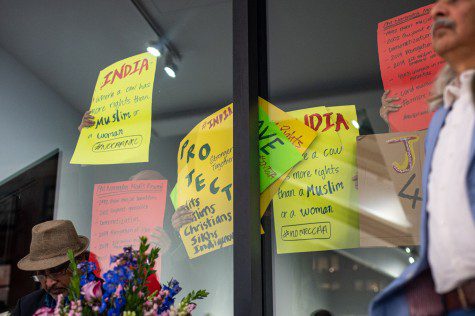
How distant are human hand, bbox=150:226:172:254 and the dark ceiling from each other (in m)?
0.52

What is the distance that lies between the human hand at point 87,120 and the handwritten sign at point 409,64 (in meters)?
1.33

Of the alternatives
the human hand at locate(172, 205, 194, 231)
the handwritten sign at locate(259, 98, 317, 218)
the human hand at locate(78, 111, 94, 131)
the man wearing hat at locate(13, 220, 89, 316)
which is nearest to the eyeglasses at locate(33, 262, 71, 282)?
the man wearing hat at locate(13, 220, 89, 316)

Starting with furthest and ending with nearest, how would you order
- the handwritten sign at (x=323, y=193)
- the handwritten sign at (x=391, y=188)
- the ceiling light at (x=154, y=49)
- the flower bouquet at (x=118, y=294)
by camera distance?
the ceiling light at (x=154, y=49) → the handwritten sign at (x=323, y=193) → the handwritten sign at (x=391, y=188) → the flower bouquet at (x=118, y=294)

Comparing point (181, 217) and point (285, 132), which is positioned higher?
point (285, 132)

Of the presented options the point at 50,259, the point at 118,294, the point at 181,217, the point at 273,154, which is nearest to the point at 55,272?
the point at 50,259

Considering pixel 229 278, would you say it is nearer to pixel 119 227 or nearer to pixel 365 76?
pixel 119 227

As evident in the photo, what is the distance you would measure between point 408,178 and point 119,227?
48.6 inches

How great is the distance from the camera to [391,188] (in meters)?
1.96

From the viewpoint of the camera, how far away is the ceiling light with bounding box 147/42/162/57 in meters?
2.60

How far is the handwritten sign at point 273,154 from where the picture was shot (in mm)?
2174

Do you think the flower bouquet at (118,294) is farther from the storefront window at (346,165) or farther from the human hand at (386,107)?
the human hand at (386,107)

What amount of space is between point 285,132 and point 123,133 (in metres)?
0.75

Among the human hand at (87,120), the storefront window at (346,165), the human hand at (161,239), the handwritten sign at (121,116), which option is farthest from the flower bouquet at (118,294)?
the human hand at (87,120)

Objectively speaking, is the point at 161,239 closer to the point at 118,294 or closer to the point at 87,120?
the point at 87,120
